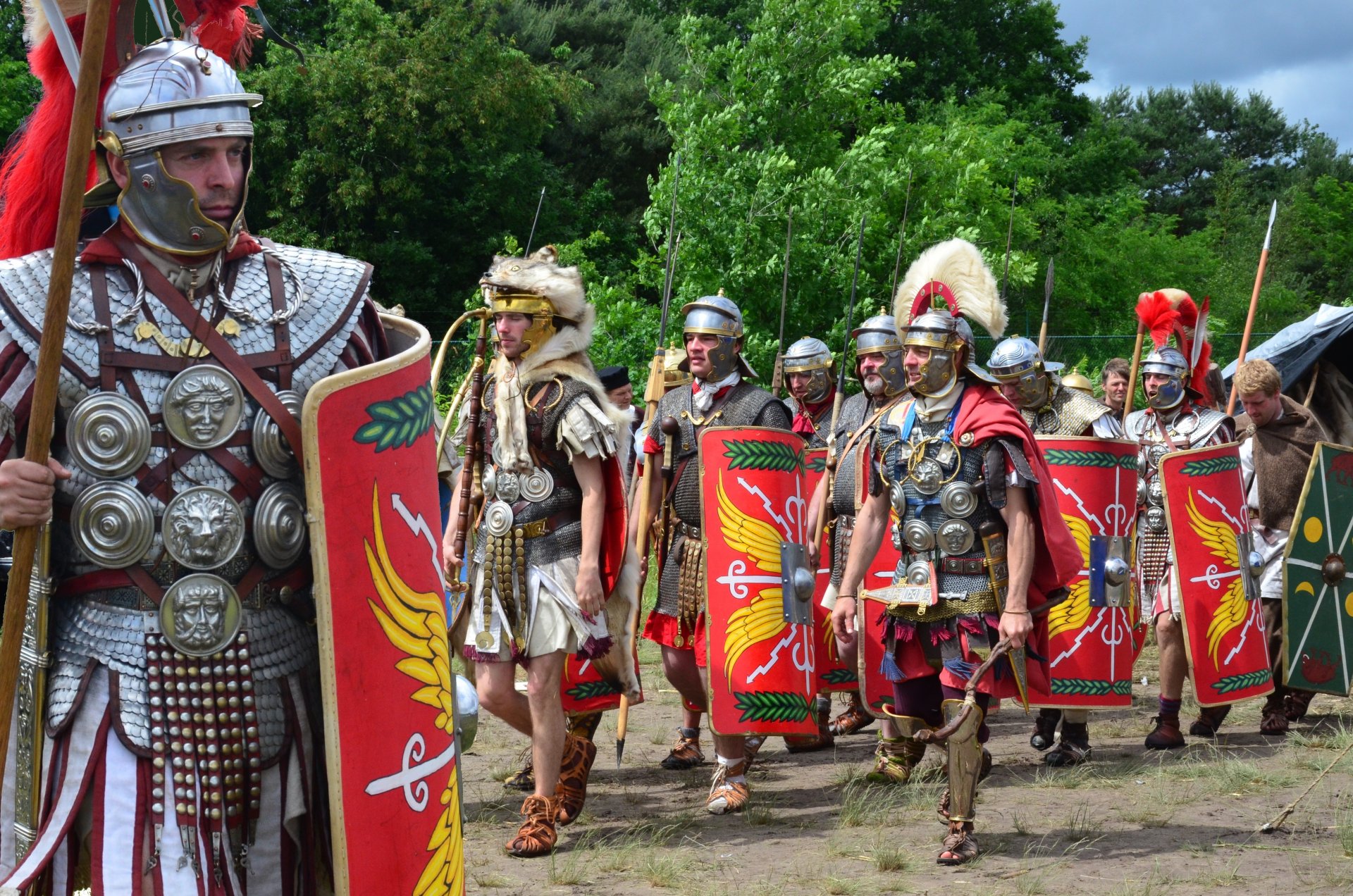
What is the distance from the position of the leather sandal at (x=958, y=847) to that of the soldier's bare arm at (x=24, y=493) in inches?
136

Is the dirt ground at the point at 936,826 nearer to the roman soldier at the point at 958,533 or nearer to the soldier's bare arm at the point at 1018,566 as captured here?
the roman soldier at the point at 958,533

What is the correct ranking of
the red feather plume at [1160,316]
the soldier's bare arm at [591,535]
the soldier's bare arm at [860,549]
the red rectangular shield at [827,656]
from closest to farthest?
1. the soldier's bare arm at [591,535]
2. the soldier's bare arm at [860,549]
3. the red rectangular shield at [827,656]
4. the red feather plume at [1160,316]

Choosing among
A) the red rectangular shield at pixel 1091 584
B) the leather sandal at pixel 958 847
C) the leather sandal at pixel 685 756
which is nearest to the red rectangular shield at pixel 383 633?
the leather sandal at pixel 958 847

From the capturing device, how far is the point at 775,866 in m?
5.21

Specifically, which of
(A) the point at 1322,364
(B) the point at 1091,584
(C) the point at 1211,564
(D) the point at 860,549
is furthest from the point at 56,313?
(A) the point at 1322,364

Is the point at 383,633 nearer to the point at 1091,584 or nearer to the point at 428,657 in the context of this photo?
the point at 428,657

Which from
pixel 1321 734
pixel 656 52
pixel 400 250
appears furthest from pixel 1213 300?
pixel 1321 734

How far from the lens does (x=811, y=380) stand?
8.41 meters

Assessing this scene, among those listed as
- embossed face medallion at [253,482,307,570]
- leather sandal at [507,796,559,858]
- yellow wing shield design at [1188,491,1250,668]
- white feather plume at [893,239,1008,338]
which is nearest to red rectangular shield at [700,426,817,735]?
white feather plume at [893,239,1008,338]

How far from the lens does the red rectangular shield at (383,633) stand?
275cm

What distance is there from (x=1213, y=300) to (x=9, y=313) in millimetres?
25921

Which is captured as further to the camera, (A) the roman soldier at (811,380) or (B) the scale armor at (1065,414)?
(A) the roman soldier at (811,380)

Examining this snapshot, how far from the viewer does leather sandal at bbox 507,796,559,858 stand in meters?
5.30

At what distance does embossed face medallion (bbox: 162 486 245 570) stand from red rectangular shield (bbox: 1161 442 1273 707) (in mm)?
5431
